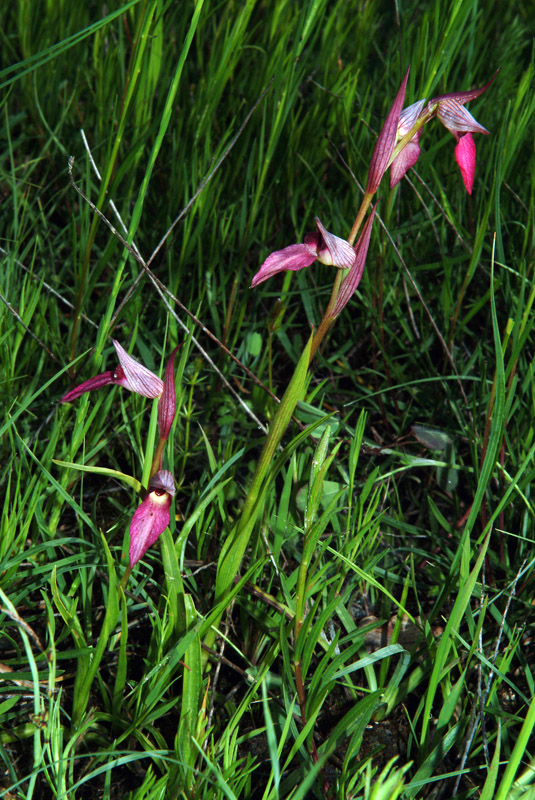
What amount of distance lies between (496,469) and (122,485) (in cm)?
71

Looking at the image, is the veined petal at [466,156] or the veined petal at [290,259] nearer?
the veined petal at [290,259]

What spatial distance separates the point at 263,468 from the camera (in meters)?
0.81

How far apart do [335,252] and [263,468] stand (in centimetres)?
28

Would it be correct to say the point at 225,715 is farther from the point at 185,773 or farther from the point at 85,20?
the point at 85,20

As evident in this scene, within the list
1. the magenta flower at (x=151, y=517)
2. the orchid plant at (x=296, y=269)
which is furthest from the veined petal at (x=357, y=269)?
the magenta flower at (x=151, y=517)

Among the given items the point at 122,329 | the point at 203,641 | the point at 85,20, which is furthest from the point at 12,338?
the point at 85,20

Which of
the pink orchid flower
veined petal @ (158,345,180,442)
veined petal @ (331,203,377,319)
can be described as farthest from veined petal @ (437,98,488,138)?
veined petal @ (158,345,180,442)

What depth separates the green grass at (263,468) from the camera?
0.82m

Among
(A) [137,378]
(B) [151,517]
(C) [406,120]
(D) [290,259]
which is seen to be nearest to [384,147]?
(C) [406,120]

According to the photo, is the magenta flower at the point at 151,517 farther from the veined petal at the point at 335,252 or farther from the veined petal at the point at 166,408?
the veined petal at the point at 335,252

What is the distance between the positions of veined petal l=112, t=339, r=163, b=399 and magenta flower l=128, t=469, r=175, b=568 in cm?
10

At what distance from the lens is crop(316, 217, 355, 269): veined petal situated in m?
0.73

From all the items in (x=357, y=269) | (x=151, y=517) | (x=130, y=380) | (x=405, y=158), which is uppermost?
(x=405, y=158)

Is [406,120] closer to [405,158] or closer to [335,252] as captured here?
[405,158]
